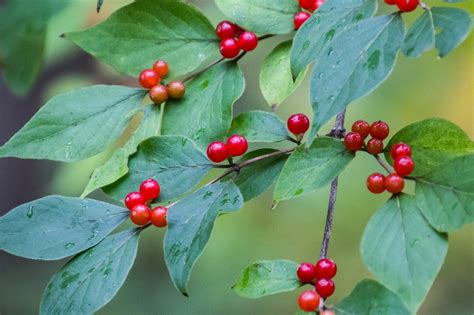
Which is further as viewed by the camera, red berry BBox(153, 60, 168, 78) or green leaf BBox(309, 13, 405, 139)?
red berry BBox(153, 60, 168, 78)

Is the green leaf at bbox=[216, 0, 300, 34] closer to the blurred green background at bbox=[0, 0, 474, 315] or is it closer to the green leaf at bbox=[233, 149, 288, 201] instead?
the green leaf at bbox=[233, 149, 288, 201]

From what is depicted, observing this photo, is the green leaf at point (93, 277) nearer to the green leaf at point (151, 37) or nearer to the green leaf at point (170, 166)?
the green leaf at point (170, 166)

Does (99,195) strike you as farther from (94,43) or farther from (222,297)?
(94,43)

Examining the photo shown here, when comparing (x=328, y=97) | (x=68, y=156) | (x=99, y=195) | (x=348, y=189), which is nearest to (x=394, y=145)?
(x=328, y=97)

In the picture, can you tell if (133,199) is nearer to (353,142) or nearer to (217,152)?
(217,152)

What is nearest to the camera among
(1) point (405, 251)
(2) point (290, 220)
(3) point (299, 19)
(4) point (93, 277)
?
(1) point (405, 251)

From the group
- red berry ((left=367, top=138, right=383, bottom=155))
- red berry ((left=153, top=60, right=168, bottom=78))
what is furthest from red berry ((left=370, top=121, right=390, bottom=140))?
red berry ((left=153, top=60, right=168, bottom=78))

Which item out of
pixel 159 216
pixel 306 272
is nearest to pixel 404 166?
pixel 306 272
